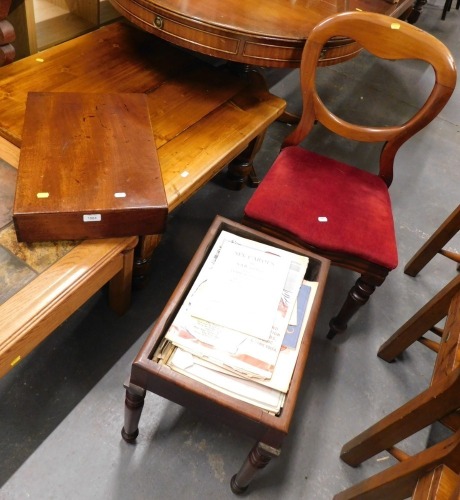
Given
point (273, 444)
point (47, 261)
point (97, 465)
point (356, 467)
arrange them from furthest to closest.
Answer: point (356, 467) → point (97, 465) → point (47, 261) → point (273, 444)

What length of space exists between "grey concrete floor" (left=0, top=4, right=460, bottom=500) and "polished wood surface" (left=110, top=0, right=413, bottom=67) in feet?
2.54

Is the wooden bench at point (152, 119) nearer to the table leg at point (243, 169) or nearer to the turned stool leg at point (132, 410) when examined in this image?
the table leg at point (243, 169)

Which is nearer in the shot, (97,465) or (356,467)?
(97,465)

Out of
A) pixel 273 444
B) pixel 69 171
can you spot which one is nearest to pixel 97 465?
pixel 273 444

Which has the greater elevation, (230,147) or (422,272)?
(230,147)

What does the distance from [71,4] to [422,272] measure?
7.50 feet

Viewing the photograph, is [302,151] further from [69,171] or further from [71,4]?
[71,4]

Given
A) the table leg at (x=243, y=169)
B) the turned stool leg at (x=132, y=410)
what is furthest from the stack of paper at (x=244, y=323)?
the table leg at (x=243, y=169)

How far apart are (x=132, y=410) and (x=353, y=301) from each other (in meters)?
0.81

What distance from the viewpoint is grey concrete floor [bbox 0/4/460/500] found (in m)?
1.21

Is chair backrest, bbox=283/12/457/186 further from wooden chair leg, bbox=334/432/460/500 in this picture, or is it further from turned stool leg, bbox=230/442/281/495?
turned stool leg, bbox=230/442/281/495

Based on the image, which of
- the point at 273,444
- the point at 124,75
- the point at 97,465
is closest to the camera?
the point at 273,444

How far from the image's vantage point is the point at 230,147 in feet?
4.77

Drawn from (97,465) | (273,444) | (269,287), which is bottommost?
(97,465)
